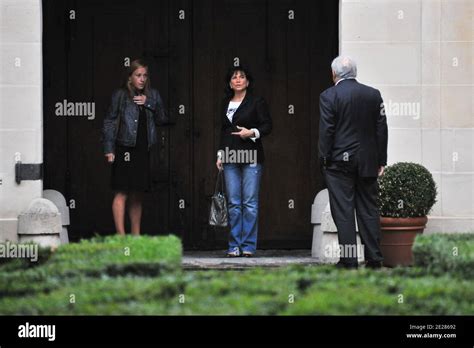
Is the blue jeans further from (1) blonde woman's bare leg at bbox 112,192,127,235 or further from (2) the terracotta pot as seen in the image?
(2) the terracotta pot

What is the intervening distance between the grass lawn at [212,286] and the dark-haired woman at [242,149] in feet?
9.23

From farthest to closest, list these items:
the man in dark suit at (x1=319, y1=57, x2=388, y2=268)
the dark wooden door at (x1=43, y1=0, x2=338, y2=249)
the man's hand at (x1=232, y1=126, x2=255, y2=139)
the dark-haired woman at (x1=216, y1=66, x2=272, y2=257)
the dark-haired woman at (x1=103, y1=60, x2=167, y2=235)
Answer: the dark wooden door at (x1=43, y1=0, x2=338, y2=249), the dark-haired woman at (x1=103, y1=60, x2=167, y2=235), the dark-haired woman at (x1=216, y1=66, x2=272, y2=257), the man's hand at (x1=232, y1=126, x2=255, y2=139), the man in dark suit at (x1=319, y1=57, x2=388, y2=268)

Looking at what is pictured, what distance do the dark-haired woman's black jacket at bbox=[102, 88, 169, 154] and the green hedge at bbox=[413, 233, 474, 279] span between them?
4.04m

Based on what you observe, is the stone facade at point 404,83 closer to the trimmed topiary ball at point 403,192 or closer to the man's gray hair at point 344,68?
the trimmed topiary ball at point 403,192

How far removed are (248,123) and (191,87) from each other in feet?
6.63

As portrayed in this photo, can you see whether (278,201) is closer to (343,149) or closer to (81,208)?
(81,208)

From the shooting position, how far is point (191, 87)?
52.3ft

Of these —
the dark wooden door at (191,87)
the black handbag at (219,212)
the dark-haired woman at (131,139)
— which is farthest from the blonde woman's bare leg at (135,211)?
the dark wooden door at (191,87)

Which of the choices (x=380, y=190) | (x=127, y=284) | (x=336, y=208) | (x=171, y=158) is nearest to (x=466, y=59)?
(x=380, y=190)

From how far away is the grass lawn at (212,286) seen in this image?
30.2 feet

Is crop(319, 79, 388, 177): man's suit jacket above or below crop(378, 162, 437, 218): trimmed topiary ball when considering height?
above

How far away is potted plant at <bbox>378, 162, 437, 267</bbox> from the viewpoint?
532 inches

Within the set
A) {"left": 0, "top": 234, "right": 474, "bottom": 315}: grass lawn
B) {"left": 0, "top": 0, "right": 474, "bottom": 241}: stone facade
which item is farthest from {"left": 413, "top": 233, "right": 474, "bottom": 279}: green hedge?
{"left": 0, "top": 0, "right": 474, "bottom": 241}: stone facade

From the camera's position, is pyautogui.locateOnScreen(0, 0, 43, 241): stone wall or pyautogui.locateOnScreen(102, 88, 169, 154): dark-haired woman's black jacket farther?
pyautogui.locateOnScreen(102, 88, 169, 154): dark-haired woman's black jacket
